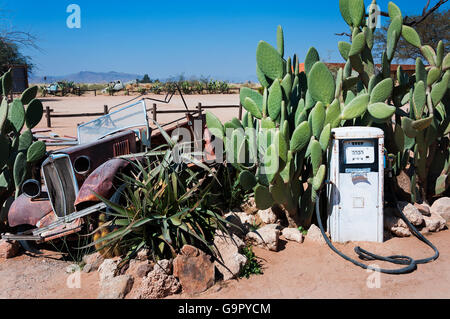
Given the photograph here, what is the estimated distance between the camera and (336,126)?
435 cm

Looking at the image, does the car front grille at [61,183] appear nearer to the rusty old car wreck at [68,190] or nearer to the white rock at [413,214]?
the rusty old car wreck at [68,190]

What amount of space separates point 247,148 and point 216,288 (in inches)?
61.8

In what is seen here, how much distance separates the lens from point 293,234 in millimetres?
4410

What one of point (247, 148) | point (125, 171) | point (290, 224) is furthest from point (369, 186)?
point (125, 171)

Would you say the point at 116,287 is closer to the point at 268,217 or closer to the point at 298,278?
the point at 298,278

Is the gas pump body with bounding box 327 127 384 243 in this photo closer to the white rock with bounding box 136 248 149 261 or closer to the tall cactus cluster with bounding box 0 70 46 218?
the white rock with bounding box 136 248 149 261

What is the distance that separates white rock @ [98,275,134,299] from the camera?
3.36 m

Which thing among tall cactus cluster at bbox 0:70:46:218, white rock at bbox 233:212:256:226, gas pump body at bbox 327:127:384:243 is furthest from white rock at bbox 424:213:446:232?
tall cactus cluster at bbox 0:70:46:218

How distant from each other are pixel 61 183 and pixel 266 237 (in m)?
2.10

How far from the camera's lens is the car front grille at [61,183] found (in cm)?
430

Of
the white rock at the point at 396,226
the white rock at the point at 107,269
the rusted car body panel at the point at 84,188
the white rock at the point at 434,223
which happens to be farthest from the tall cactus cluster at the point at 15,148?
the white rock at the point at 434,223

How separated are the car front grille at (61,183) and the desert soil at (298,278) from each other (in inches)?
19.1
